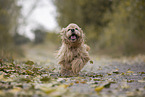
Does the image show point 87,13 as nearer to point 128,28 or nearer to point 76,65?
point 128,28

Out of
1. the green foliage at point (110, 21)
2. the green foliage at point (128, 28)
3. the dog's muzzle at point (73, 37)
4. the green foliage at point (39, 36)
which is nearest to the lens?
the dog's muzzle at point (73, 37)

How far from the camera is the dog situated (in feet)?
16.5

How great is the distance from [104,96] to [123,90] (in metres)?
0.60

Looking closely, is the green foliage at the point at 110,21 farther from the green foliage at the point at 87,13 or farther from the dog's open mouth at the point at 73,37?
the dog's open mouth at the point at 73,37

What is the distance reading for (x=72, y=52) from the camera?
5250mm

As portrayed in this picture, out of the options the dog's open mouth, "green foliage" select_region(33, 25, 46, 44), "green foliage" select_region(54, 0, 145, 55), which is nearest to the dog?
the dog's open mouth

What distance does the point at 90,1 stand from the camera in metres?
18.5

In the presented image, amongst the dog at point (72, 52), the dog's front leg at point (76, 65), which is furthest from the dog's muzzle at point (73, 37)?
the dog's front leg at point (76, 65)

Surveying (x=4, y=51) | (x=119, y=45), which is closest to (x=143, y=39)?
(x=119, y=45)

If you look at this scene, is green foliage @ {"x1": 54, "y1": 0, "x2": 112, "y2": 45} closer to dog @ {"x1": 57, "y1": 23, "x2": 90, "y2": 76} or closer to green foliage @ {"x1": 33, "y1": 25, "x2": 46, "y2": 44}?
dog @ {"x1": 57, "y1": 23, "x2": 90, "y2": 76}

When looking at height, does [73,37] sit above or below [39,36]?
below

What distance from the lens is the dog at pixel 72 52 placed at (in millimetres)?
5041

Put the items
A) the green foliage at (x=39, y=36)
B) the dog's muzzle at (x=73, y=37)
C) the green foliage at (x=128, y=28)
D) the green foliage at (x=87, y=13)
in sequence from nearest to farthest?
the dog's muzzle at (x=73, y=37), the green foliage at (x=128, y=28), the green foliage at (x=87, y=13), the green foliage at (x=39, y=36)

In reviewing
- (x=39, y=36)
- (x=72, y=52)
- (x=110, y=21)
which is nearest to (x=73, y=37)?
(x=72, y=52)
